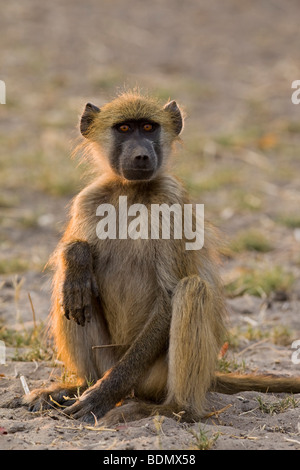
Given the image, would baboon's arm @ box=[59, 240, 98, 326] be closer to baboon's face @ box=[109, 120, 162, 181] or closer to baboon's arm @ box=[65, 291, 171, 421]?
baboon's arm @ box=[65, 291, 171, 421]

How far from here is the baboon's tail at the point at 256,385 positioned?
430 centimetres

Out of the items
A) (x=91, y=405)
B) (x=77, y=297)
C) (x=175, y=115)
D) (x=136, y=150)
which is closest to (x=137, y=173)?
(x=136, y=150)

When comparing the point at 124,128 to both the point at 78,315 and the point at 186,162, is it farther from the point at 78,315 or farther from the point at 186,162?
the point at 186,162

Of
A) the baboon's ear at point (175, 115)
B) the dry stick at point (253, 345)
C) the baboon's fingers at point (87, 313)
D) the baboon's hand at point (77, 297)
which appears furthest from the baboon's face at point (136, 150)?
the dry stick at point (253, 345)

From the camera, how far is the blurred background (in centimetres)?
665

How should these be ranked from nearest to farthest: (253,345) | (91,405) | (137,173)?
(91,405)
(137,173)
(253,345)

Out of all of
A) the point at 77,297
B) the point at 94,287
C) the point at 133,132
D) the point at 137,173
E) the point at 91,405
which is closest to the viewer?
the point at 91,405

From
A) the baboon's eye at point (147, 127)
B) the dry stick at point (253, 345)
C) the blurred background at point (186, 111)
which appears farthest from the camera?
the blurred background at point (186, 111)

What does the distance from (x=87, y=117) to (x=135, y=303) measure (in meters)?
1.24

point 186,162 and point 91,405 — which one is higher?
point 186,162

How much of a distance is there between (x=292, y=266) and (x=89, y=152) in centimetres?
269

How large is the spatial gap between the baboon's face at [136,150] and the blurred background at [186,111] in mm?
387

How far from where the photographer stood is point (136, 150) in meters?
4.26

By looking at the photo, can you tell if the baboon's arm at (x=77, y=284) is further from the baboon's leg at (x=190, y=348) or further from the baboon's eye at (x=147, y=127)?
the baboon's eye at (x=147, y=127)
